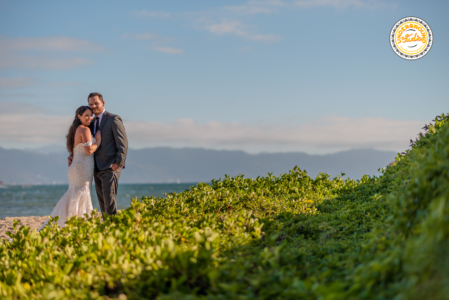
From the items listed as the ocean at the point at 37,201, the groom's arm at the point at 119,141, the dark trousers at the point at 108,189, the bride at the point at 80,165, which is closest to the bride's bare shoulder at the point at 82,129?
the bride at the point at 80,165

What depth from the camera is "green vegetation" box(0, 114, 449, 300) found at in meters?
2.32

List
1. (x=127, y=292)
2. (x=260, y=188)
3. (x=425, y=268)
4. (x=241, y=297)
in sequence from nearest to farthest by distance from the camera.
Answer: (x=425, y=268), (x=241, y=297), (x=127, y=292), (x=260, y=188)

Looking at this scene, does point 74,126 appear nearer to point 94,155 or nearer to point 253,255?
point 94,155

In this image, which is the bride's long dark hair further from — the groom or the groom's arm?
the groom's arm

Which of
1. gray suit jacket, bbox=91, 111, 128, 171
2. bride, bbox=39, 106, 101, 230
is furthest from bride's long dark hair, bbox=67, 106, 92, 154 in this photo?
gray suit jacket, bbox=91, 111, 128, 171

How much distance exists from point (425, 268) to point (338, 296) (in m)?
0.52

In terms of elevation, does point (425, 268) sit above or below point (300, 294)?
above

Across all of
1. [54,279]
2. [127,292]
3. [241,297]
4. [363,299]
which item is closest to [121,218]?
[54,279]

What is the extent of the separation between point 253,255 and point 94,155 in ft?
18.9

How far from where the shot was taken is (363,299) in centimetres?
234

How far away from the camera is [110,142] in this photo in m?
8.11

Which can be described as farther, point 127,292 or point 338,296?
point 127,292

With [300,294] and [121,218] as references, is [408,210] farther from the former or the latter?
[121,218]

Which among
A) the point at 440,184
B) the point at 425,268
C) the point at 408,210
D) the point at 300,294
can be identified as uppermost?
the point at 440,184
